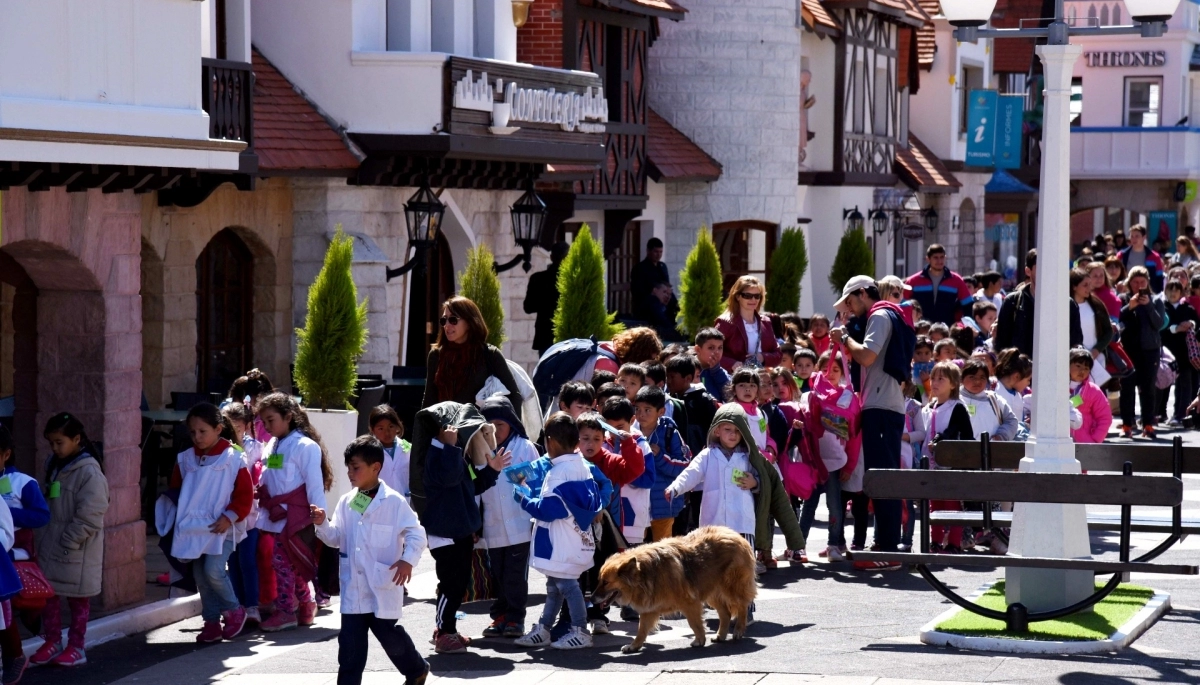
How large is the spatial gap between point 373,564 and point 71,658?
2.15 metres

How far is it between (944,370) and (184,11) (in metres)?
5.46

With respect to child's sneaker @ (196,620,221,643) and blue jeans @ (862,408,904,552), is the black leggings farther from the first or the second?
blue jeans @ (862,408,904,552)

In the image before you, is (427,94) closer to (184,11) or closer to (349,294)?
(349,294)

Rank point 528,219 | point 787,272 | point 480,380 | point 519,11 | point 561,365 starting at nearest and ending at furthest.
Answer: point 480,380, point 561,365, point 528,219, point 519,11, point 787,272

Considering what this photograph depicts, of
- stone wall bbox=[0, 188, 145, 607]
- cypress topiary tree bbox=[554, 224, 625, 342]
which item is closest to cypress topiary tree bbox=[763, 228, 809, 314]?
cypress topiary tree bbox=[554, 224, 625, 342]

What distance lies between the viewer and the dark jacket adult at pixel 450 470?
31.9 feet

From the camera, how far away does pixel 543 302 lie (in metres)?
19.9

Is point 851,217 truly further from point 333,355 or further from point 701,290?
point 333,355

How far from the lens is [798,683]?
8.57 metres

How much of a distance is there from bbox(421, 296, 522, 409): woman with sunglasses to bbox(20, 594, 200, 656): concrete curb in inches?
73.3

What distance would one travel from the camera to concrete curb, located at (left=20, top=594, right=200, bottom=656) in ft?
34.1

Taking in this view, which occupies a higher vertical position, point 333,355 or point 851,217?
point 851,217

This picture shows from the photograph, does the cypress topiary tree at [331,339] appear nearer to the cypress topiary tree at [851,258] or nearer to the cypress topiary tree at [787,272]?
the cypress topiary tree at [787,272]

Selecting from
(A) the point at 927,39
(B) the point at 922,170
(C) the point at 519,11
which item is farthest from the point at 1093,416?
(A) the point at 927,39
